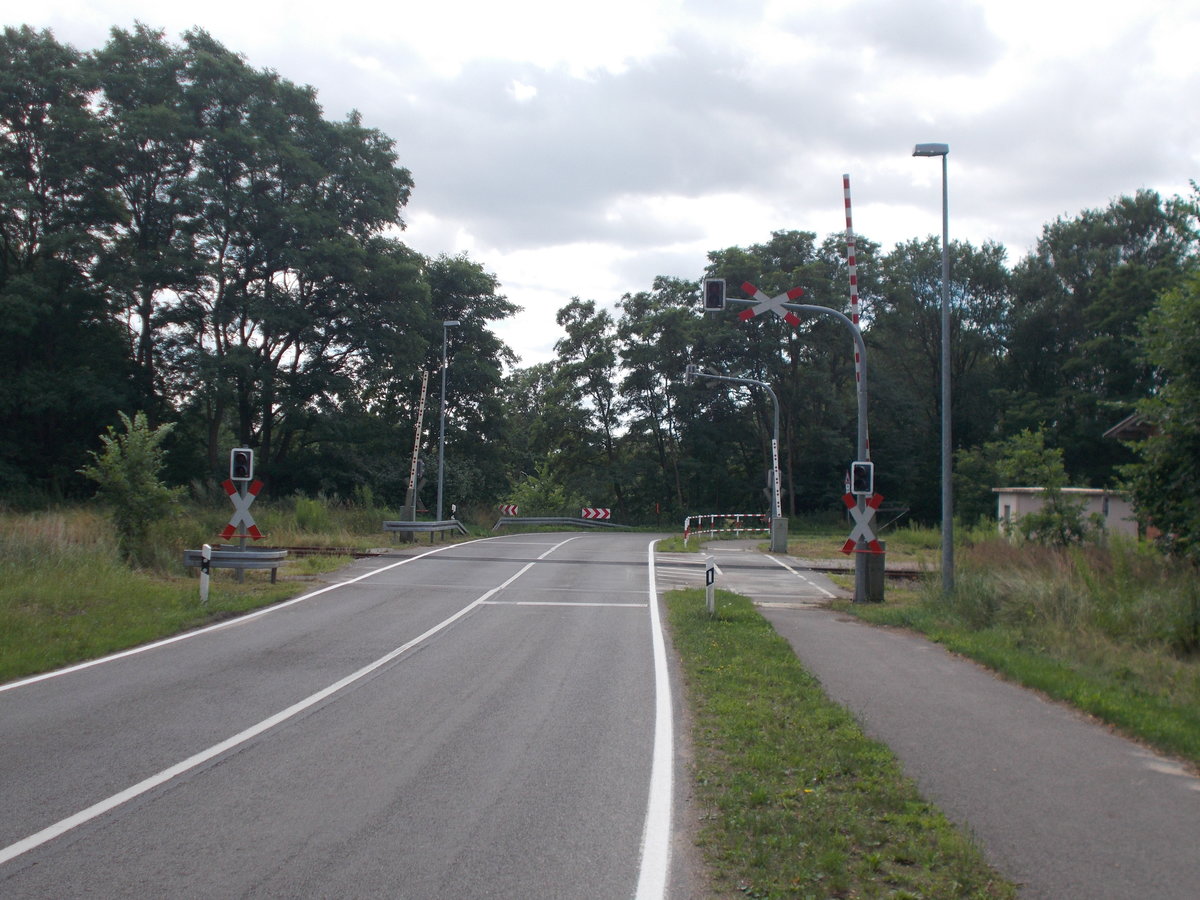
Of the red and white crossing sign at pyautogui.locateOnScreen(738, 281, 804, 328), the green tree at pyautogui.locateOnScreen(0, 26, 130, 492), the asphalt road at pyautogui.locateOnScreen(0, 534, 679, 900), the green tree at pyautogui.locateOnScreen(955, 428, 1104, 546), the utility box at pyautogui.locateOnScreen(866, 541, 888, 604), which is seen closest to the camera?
the asphalt road at pyautogui.locateOnScreen(0, 534, 679, 900)

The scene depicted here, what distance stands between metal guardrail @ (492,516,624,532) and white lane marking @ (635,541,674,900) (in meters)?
35.2

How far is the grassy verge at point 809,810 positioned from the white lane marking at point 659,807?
237mm

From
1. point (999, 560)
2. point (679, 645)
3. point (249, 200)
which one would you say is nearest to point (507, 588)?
point (679, 645)

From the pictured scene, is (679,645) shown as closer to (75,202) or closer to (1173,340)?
(1173,340)

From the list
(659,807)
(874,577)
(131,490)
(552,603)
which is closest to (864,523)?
(874,577)

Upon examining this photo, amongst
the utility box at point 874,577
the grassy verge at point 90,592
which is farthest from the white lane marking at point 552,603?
the utility box at point 874,577

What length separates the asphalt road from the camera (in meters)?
5.02

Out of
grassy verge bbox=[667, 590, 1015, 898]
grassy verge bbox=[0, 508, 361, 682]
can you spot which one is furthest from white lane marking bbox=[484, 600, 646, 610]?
grassy verge bbox=[667, 590, 1015, 898]

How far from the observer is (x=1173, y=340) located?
14.1m

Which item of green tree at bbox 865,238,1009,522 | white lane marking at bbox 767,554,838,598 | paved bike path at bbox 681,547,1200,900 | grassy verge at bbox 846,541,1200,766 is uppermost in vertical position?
green tree at bbox 865,238,1009,522

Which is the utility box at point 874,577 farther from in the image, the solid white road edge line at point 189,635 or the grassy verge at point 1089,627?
the solid white road edge line at point 189,635

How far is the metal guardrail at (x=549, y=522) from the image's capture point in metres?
45.8

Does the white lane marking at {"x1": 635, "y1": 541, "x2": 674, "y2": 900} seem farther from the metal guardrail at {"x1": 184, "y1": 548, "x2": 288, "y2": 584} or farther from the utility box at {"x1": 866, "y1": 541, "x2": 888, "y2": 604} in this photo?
the metal guardrail at {"x1": 184, "y1": 548, "x2": 288, "y2": 584}

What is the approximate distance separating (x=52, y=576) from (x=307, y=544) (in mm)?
12554
